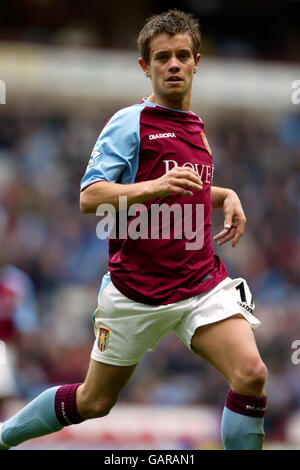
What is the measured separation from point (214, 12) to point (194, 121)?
9.90 metres

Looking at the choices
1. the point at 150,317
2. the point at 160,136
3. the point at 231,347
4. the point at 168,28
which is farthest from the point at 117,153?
the point at 231,347

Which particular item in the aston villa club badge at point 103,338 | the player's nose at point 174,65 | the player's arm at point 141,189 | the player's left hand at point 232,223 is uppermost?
the player's nose at point 174,65

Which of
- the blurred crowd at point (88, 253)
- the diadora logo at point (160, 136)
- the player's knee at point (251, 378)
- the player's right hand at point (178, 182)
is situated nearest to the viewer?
the player's right hand at point (178, 182)

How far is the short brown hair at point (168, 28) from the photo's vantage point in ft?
12.0

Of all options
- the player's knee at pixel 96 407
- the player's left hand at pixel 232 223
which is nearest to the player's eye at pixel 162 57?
the player's left hand at pixel 232 223

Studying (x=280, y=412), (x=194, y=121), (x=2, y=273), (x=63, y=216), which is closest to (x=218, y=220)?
(x=63, y=216)

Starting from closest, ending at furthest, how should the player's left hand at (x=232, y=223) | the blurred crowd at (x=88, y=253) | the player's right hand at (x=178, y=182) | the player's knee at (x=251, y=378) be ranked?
the player's right hand at (x=178, y=182), the player's knee at (x=251, y=378), the player's left hand at (x=232, y=223), the blurred crowd at (x=88, y=253)

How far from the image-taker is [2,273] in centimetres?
764

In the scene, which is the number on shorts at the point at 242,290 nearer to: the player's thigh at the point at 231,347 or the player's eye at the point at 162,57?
the player's thigh at the point at 231,347

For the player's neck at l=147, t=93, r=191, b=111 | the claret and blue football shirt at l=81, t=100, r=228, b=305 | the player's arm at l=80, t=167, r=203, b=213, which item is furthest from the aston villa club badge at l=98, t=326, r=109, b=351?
the player's neck at l=147, t=93, r=191, b=111

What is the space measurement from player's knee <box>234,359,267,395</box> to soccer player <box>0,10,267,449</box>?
0.08 meters

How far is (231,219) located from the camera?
12.4 feet

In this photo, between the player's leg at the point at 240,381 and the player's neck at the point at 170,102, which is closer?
the player's leg at the point at 240,381

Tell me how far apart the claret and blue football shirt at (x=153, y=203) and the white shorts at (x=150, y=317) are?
0.04 meters
